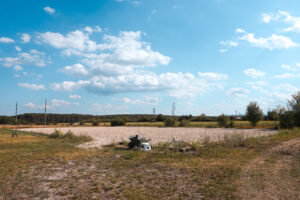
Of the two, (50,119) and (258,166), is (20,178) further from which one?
(50,119)

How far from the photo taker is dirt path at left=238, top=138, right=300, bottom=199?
458 centimetres

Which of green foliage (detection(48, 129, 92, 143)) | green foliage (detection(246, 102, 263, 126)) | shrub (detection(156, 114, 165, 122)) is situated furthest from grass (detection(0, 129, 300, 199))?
shrub (detection(156, 114, 165, 122))

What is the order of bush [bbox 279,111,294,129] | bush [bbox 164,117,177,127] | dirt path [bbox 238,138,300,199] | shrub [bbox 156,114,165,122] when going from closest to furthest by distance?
dirt path [bbox 238,138,300,199]
bush [bbox 279,111,294,129]
bush [bbox 164,117,177,127]
shrub [bbox 156,114,165,122]

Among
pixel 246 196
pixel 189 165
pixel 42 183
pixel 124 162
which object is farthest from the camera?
pixel 124 162

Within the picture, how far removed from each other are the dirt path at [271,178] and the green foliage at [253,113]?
35398mm

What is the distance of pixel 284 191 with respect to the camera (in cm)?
474

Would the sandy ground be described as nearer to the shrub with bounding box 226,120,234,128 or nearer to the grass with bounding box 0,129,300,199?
the grass with bounding box 0,129,300,199

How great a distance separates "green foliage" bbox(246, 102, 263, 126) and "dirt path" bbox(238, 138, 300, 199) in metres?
35.4

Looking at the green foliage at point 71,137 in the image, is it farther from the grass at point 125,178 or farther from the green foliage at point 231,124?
the green foliage at point 231,124

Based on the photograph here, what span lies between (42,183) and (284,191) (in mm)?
6334

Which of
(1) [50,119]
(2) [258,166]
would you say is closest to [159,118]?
(1) [50,119]

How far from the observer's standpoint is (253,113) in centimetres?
4094

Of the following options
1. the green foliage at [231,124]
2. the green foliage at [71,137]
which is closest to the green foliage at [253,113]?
the green foliage at [231,124]

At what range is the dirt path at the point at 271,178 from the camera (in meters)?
4.58
